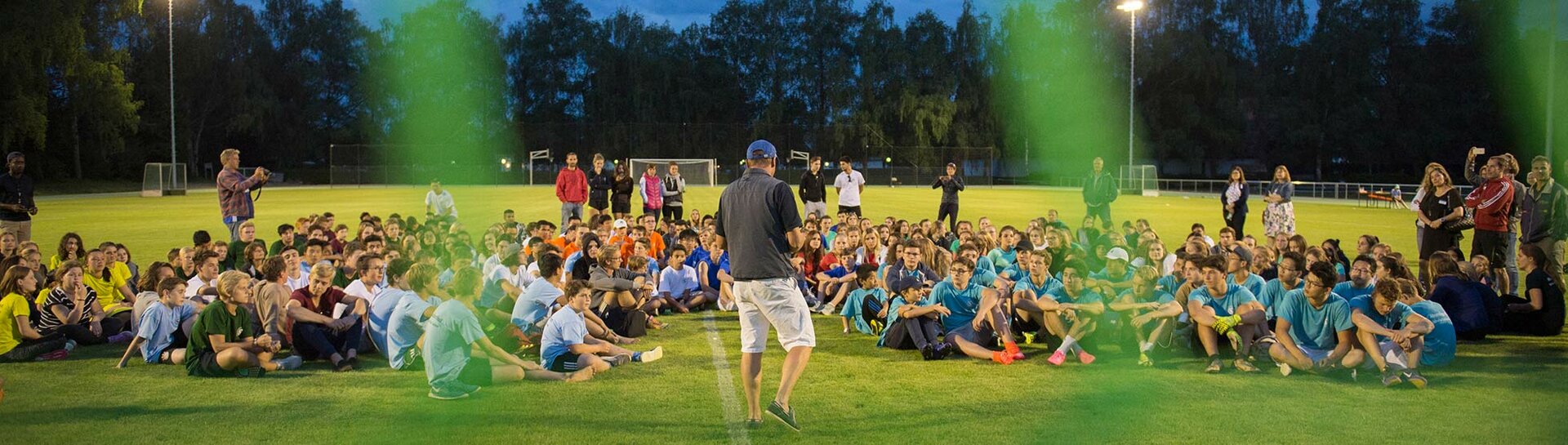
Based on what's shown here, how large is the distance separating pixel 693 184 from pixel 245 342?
45.6 meters

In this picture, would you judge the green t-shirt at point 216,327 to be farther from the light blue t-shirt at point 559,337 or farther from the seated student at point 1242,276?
the seated student at point 1242,276

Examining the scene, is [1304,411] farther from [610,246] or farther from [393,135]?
[393,135]

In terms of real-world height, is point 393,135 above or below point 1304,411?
above

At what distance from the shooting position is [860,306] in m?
8.73

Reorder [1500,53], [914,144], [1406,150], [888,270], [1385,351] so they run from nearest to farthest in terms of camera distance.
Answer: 1. [1385,351]
2. [888,270]
3. [1500,53]
4. [1406,150]
5. [914,144]

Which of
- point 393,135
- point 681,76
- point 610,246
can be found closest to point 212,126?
point 393,135

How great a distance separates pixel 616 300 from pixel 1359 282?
5546 mm

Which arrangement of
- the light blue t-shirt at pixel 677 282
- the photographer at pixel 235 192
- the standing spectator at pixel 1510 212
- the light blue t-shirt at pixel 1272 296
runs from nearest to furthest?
the light blue t-shirt at pixel 1272 296, the standing spectator at pixel 1510 212, the light blue t-shirt at pixel 677 282, the photographer at pixel 235 192

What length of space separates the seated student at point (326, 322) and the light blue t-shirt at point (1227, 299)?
18.6 feet

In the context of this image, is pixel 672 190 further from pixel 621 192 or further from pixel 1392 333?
pixel 1392 333

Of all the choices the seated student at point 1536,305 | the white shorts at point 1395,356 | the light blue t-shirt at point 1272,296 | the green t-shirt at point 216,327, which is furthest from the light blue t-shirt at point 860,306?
the seated student at point 1536,305

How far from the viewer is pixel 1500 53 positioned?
48375 millimetres

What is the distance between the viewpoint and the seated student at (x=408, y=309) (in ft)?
20.8

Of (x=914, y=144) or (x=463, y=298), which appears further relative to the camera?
(x=914, y=144)
